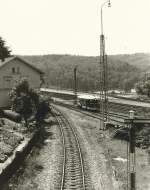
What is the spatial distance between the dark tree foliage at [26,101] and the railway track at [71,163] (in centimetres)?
347

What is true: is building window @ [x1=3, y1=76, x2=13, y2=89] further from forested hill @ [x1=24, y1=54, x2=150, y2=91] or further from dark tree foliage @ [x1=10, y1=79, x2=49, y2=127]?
forested hill @ [x1=24, y1=54, x2=150, y2=91]

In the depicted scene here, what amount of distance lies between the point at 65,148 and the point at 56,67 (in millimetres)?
121225

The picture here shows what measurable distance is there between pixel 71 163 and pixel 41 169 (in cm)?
236

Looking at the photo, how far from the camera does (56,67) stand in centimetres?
14962

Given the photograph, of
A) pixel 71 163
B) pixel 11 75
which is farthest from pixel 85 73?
pixel 71 163

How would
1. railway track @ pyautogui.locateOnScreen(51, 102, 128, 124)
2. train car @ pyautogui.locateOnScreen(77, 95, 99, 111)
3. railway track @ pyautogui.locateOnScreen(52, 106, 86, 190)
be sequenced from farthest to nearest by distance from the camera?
train car @ pyautogui.locateOnScreen(77, 95, 99, 111) → railway track @ pyautogui.locateOnScreen(51, 102, 128, 124) → railway track @ pyautogui.locateOnScreen(52, 106, 86, 190)

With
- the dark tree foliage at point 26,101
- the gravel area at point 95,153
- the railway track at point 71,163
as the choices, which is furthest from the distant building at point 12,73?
the railway track at point 71,163

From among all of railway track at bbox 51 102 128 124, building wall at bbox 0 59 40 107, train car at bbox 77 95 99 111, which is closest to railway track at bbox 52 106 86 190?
railway track at bbox 51 102 128 124

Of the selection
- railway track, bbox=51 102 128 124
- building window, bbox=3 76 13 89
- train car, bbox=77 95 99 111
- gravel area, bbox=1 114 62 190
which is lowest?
gravel area, bbox=1 114 62 190

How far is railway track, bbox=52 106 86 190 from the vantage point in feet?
68.7

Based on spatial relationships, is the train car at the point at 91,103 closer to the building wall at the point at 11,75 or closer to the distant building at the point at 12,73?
the distant building at the point at 12,73

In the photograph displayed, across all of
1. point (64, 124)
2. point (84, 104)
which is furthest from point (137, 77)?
point (64, 124)

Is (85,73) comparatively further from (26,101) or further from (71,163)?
(71,163)

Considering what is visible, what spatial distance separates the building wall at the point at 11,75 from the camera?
51188mm
